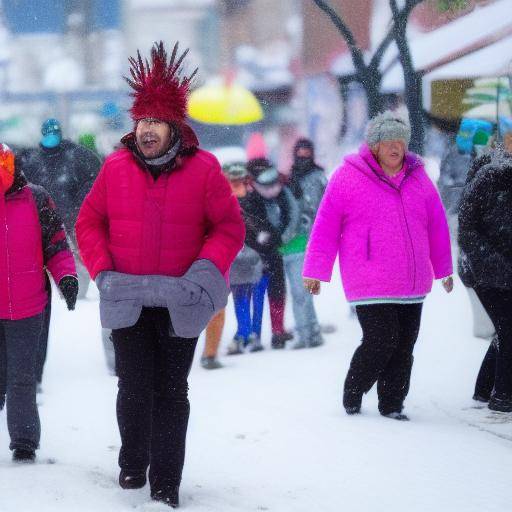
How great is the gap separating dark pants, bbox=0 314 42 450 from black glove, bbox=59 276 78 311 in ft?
0.57

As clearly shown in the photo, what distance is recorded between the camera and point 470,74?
10367 millimetres

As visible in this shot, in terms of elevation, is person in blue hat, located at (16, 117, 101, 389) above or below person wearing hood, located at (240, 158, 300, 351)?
above

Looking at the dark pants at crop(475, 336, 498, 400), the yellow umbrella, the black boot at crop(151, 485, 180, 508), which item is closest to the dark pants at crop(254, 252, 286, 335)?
the yellow umbrella

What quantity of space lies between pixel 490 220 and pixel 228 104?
545 cm

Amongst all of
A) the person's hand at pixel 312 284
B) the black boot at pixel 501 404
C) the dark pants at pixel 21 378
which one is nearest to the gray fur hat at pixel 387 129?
the person's hand at pixel 312 284

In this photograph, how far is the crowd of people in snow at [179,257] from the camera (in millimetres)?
3740

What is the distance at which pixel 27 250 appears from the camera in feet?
14.6

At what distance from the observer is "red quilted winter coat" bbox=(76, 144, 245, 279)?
Result: 12.2 ft

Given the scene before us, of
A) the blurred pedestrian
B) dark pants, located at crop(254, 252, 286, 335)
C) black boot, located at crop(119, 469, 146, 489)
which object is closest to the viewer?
black boot, located at crop(119, 469, 146, 489)

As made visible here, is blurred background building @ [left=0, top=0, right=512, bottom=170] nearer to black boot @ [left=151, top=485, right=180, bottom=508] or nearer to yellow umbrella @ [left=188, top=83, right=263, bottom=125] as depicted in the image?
yellow umbrella @ [left=188, top=83, right=263, bottom=125]

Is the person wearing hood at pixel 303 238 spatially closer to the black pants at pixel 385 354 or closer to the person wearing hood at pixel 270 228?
the person wearing hood at pixel 270 228

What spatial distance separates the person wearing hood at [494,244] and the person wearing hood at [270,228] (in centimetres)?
283

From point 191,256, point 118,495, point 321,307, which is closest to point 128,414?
point 118,495

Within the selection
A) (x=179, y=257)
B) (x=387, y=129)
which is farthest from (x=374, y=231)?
(x=179, y=257)
